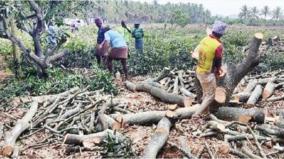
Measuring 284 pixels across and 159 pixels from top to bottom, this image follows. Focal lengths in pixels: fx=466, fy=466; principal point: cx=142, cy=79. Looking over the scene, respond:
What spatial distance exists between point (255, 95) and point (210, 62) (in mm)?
2106

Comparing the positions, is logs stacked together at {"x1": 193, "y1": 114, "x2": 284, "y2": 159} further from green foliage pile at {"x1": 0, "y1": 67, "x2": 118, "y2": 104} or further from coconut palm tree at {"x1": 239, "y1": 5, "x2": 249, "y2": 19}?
coconut palm tree at {"x1": 239, "y1": 5, "x2": 249, "y2": 19}

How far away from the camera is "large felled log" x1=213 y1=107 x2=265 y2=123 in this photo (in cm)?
720

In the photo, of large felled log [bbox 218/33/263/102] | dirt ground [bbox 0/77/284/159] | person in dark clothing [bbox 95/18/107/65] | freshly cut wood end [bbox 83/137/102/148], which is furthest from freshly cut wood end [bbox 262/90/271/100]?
person in dark clothing [bbox 95/18/107/65]

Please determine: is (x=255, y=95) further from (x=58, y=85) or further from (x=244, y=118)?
(x=58, y=85)

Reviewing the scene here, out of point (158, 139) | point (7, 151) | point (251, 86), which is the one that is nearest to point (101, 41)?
point (251, 86)

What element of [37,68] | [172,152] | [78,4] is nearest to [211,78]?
[172,152]

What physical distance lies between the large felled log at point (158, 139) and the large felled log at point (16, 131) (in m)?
2.18

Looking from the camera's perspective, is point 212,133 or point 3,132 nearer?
point 212,133

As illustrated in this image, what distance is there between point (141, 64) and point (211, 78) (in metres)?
7.25

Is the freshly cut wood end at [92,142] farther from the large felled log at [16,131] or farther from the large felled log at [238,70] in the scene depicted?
the large felled log at [238,70]

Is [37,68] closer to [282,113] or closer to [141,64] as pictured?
[141,64]

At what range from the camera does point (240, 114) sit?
7406 millimetres

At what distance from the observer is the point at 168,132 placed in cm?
687

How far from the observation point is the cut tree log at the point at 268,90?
9.59 metres
